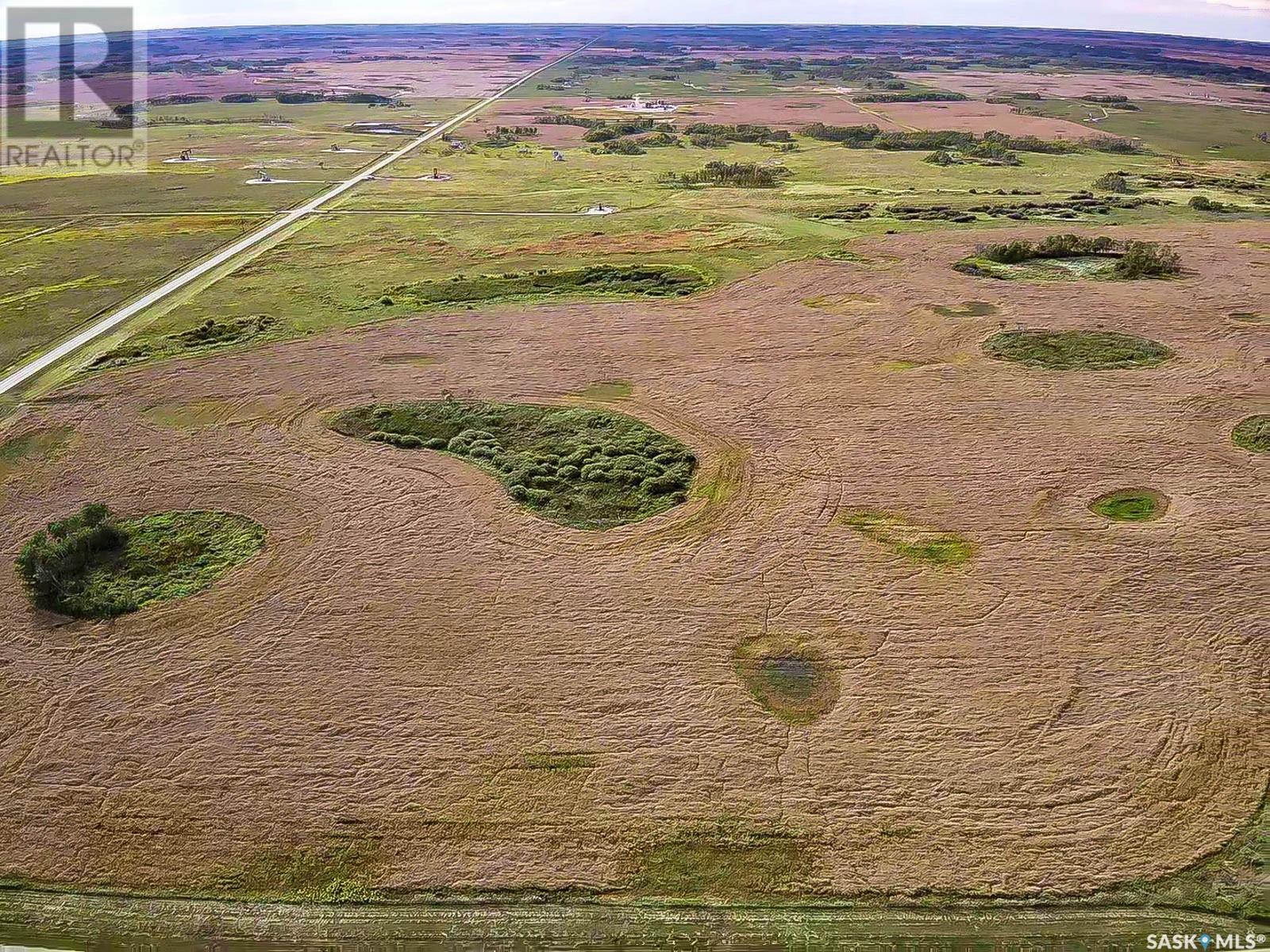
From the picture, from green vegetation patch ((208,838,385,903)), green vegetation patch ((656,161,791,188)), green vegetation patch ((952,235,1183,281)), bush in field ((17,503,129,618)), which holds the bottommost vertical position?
green vegetation patch ((208,838,385,903))

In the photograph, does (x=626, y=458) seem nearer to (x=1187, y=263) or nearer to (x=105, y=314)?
(x=105, y=314)

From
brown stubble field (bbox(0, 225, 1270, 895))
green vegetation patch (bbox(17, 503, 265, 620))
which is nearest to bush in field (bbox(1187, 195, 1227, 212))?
brown stubble field (bbox(0, 225, 1270, 895))

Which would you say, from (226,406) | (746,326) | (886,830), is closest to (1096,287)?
(746,326)

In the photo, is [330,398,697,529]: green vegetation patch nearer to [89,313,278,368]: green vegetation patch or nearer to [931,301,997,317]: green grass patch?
[89,313,278,368]: green vegetation patch

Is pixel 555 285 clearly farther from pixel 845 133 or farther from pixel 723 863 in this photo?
pixel 845 133

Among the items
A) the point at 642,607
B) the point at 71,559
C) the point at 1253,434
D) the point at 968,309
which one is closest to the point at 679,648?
the point at 642,607

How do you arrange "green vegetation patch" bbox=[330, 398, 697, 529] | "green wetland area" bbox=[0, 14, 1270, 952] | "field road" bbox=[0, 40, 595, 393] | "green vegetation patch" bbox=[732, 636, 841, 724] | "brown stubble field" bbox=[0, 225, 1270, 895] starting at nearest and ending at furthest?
1. "green wetland area" bbox=[0, 14, 1270, 952]
2. "brown stubble field" bbox=[0, 225, 1270, 895]
3. "green vegetation patch" bbox=[732, 636, 841, 724]
4. "green vegetation patch" bbox=[330, 398, 697, 529]
5. "field road" bbox=[0, 40, 595, 393]
